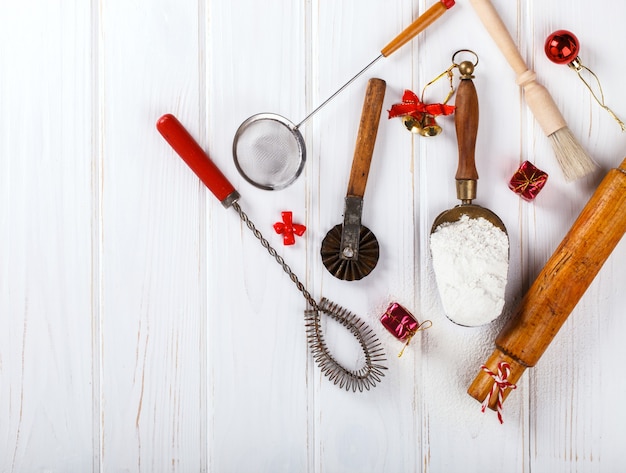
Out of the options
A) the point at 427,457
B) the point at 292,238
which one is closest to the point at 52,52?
the point at 292,238

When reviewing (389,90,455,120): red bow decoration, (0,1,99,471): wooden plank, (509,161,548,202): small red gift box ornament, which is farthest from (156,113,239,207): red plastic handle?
(509,161,548,202): small red gift box ornament

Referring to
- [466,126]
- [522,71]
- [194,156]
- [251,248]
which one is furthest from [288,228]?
[522,71]

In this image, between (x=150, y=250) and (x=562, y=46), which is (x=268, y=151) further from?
(x=562, y=46)

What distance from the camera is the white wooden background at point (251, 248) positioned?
75cm

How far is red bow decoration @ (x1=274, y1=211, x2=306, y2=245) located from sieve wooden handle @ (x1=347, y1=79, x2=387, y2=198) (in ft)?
0.30

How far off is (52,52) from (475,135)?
2.08 feet

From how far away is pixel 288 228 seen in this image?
2.41 ft

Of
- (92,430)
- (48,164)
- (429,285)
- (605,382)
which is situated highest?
(48,164)

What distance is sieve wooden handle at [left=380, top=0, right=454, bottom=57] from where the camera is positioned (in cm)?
71

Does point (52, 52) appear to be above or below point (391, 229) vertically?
above

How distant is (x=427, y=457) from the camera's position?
0.76m

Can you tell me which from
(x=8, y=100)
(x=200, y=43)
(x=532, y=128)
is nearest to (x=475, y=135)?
(x=532, y=128)

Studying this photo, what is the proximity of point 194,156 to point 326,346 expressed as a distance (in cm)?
34

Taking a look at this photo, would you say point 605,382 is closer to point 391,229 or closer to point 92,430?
point 391,229
